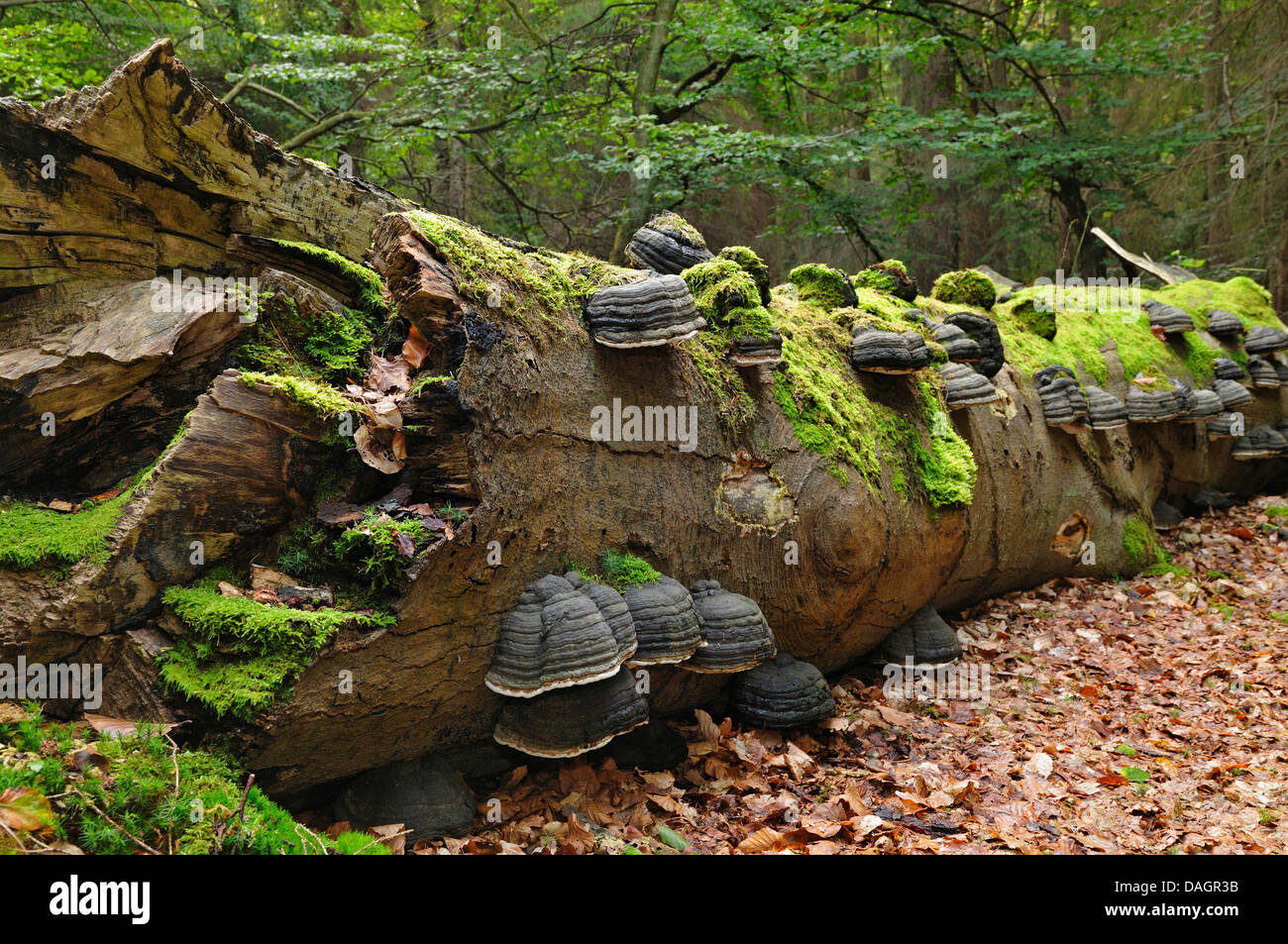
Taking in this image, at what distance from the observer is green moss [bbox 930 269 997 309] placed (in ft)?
24.4

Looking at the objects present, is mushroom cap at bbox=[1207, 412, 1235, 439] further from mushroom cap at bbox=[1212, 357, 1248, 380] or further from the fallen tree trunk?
the fallen tree trunk

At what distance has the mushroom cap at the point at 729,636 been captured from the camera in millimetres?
3746

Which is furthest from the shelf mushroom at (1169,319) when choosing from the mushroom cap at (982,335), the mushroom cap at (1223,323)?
the mushroom cap at (982,335)

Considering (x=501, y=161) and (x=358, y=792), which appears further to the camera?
(x=501, y=161)

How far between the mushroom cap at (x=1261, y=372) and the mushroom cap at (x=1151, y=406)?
325 centimetres

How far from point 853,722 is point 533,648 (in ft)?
8.50

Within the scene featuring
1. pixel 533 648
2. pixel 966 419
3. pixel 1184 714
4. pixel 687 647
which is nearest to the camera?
pixel 533 648

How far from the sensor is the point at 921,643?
552 cm

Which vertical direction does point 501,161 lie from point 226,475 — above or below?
above

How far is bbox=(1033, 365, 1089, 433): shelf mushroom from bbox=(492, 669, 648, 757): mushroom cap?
5.50 m

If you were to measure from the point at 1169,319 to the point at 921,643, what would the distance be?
6.46 metres

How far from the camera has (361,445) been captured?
10.3ft
